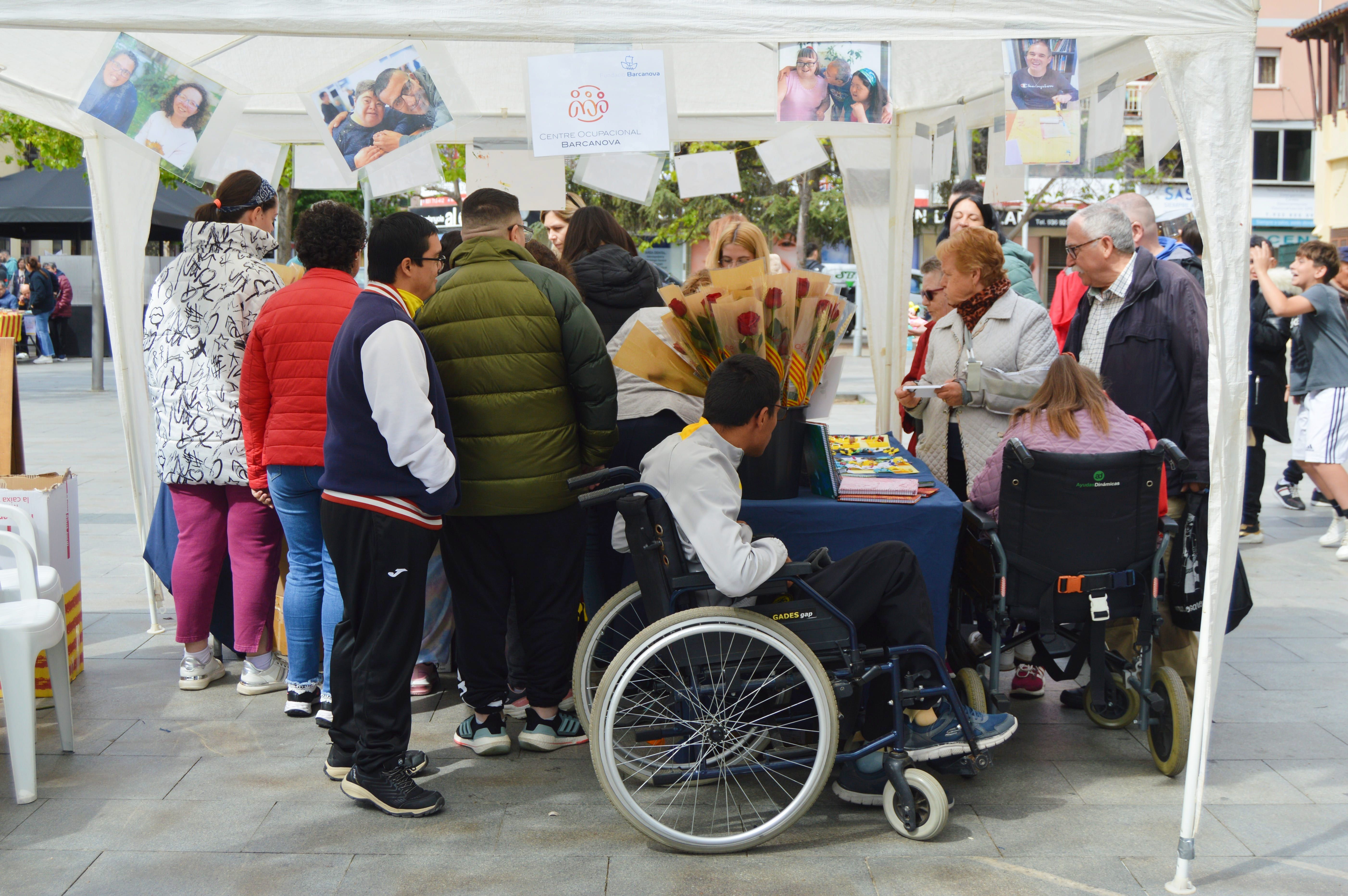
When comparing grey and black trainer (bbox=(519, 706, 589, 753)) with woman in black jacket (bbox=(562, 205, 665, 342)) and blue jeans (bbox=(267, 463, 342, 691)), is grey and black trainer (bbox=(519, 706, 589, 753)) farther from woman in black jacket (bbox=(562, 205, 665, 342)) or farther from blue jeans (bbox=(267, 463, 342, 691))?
woman in black jacket (bbox=(562, 205, 665, 342))

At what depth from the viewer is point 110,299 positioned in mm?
4922


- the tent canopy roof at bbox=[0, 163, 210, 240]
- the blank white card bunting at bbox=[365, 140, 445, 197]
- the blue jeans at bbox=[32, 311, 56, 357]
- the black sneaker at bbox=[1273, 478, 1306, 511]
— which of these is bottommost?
the black sneaker at bbox=[1273, 478, 1306, 511]

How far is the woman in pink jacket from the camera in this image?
3.42 meters

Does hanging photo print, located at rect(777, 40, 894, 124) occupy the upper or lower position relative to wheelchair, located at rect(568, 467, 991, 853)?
upper

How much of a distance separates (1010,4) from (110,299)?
401cm

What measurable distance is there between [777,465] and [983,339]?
109cm

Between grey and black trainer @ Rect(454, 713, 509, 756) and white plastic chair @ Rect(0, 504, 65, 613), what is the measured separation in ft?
4.40

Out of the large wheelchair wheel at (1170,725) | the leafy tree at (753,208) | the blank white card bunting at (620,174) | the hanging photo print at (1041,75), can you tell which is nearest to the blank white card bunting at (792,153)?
the blank white card bunting at (620,174)

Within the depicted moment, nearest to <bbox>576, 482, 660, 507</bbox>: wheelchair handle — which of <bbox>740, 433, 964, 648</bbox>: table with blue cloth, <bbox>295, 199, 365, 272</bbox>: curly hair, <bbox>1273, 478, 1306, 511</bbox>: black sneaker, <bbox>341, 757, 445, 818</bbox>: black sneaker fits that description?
<bbox>740, 433, 964, 648</bbox>: table with blue cloth

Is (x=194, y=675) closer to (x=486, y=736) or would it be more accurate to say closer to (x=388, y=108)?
(x=486, y=736)

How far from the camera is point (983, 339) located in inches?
160

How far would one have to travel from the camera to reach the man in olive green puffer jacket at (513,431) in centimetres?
336

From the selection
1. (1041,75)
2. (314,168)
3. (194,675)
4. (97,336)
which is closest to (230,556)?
(194,675)

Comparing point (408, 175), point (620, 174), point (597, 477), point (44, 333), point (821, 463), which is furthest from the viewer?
point (44, 333)
